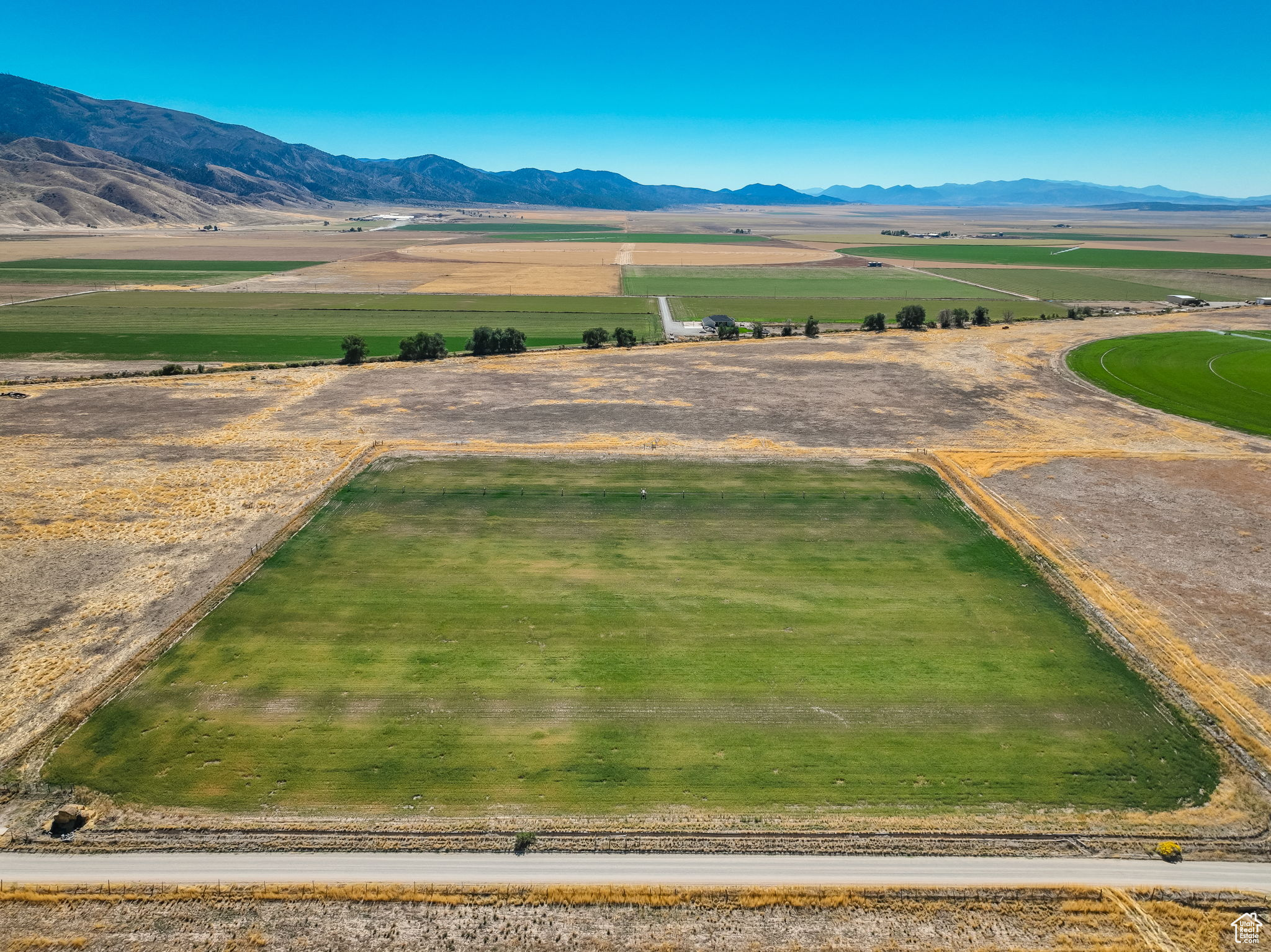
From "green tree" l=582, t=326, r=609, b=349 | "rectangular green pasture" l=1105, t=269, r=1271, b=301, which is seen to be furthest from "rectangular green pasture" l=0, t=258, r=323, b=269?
"rectangular green pasture" l=1105, t=269, r=1271, b=301

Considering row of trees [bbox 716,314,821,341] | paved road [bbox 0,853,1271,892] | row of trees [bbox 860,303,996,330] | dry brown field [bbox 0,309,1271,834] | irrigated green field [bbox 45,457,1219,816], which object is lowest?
paved road [bbox 0,853,1271,892]

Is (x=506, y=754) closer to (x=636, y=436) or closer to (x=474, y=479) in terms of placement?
(x=474, y=479)

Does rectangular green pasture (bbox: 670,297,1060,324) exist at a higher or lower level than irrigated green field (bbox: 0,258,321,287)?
lower

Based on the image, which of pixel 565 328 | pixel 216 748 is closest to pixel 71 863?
pixel 216 748

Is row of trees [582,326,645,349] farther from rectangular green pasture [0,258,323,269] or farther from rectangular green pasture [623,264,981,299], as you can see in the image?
rectangular green pasture [0,258,323,269]

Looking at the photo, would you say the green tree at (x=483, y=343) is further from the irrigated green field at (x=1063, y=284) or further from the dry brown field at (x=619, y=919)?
the irrigated green field at (x=1063, y=284)

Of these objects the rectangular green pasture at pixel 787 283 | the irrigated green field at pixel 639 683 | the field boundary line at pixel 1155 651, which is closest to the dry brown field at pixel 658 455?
the field boundary line at pixel 1155 651
